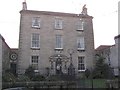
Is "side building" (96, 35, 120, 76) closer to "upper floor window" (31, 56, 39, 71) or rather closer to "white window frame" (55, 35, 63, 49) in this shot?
"white window frame" (55, 35, 63, 49)

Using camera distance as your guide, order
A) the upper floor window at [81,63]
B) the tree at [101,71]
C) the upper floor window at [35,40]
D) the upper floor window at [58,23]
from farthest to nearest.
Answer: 1. the upper floor window at [58,23]
2. the upper floor window at [81,63]
3. the upper floor window at [35,40]
4. the tree at [101,71]

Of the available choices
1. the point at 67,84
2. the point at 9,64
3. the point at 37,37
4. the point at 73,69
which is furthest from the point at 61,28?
the point at 67,84

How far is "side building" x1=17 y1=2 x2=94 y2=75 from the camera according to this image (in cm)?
3606

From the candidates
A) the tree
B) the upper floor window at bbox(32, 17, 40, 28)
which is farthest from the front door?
the upper floor window at bbox(32, 17, 40, 28)

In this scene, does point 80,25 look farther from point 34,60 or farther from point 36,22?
point 34,60

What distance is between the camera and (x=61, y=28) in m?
37.8

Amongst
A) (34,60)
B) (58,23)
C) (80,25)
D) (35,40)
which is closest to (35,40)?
(35,40)

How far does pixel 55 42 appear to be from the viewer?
3725 centimetres

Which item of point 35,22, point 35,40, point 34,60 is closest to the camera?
point 34,60

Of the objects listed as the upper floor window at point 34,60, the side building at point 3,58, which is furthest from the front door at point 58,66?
the side building at point 3,58

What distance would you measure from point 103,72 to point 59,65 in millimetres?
6224

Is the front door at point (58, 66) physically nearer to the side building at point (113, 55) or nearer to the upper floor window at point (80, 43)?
the upper floor window at point (80, 43)

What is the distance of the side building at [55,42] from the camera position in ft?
118

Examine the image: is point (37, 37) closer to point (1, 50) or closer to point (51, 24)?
point (51, 24)
